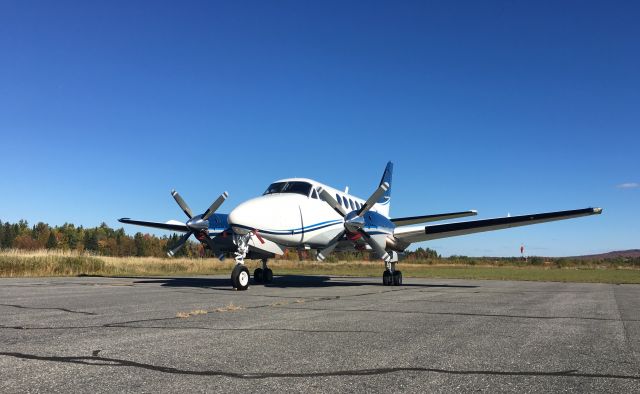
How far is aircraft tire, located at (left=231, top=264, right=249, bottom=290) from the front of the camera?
1656cm

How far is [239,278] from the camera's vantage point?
656 inches

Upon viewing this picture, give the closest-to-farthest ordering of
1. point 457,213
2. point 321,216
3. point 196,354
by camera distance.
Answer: point 196,354 < point 321,216 < point 457,213

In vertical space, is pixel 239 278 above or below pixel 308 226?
below

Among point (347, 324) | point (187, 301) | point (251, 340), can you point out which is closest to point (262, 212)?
point (187, 301)

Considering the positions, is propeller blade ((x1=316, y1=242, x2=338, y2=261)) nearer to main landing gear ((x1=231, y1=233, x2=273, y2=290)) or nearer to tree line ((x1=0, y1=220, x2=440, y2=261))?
main landing gear ((x1=231, y1=233, x2=273, y2=290))

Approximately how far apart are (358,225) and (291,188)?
3269 millimetres

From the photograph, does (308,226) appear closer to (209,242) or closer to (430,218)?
(209,242)

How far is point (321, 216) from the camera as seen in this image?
64.7 feet

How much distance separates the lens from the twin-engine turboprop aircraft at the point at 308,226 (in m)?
17.6

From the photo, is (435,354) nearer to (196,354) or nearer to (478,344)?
(478,344)

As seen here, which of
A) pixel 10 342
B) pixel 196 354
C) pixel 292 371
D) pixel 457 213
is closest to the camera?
pixel 292 371

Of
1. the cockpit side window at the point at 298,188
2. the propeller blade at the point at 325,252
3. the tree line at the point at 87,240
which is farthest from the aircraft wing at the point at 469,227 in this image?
the tree line at the point at 87,240

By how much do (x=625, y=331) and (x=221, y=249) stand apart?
51.2 feet

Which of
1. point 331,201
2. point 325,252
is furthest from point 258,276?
point 331,201
